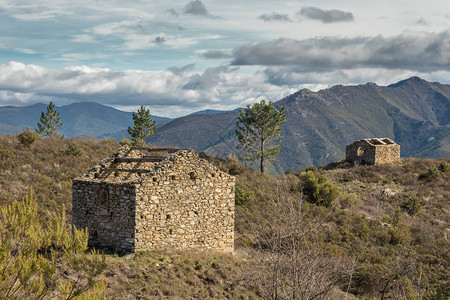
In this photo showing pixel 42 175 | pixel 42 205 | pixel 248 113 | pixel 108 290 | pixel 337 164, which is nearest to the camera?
pixel 108 290

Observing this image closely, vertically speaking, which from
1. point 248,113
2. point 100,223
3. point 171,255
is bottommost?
point 171,255

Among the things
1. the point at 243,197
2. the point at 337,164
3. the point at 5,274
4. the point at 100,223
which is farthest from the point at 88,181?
the point at 337,164

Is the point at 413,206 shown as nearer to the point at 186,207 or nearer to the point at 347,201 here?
the point at 347,201

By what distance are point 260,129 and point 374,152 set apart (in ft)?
37.6

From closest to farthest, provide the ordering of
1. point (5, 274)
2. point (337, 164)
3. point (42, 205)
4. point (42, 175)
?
point (5, 274) < point (42, 205) < point (42, 175) < point (337, 164)

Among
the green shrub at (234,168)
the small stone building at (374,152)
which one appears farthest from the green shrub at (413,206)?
the green shrub at (234,168)

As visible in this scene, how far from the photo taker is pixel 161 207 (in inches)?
535

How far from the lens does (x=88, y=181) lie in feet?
45.6

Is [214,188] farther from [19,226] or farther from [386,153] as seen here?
[386,153]

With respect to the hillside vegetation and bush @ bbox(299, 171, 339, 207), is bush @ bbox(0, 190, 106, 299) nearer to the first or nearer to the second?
the hillside vegetation

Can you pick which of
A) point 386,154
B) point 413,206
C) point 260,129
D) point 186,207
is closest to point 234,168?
point 260,129

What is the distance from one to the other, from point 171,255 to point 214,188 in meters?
2.85

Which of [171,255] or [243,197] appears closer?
[171,255]

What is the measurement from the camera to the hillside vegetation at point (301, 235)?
8266mm
